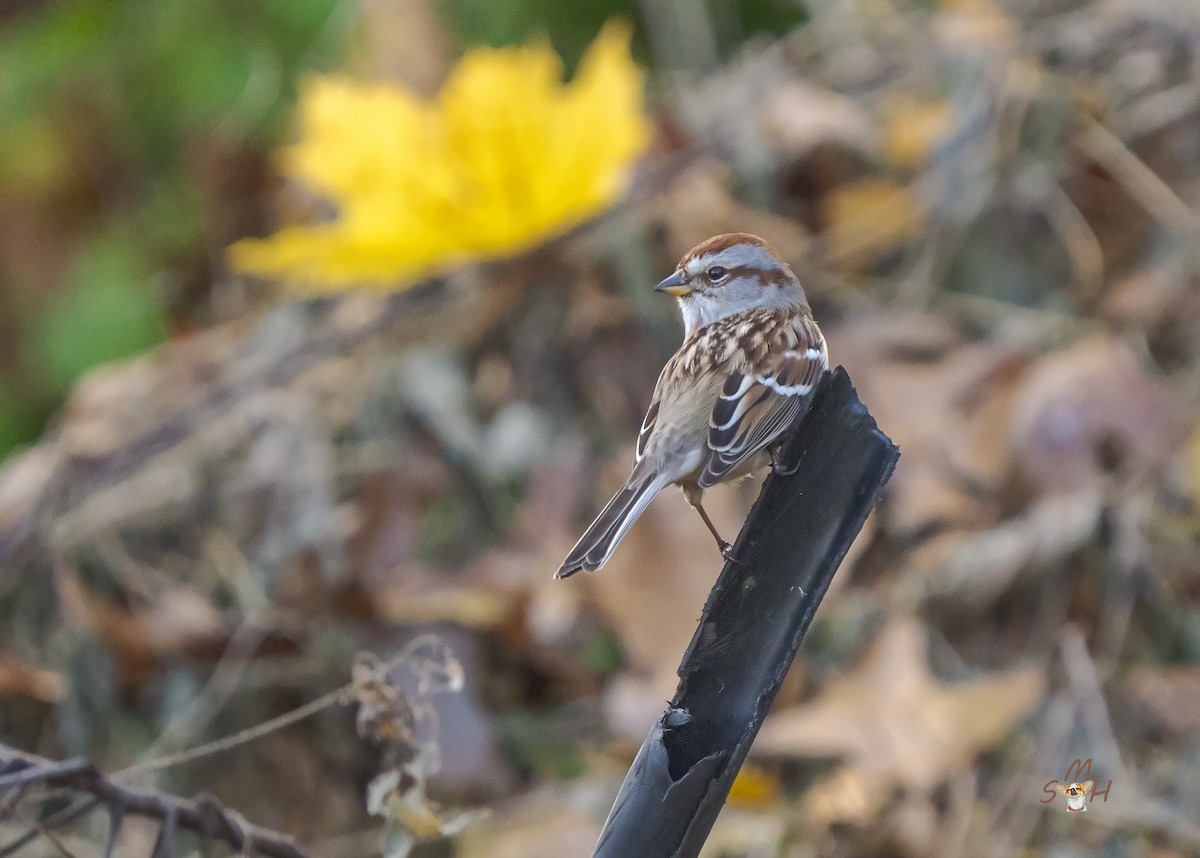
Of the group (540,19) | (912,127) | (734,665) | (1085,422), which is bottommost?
(1085,422)

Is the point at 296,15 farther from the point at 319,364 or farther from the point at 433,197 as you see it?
the point at 433,197

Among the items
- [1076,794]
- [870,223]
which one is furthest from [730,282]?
[870,223]

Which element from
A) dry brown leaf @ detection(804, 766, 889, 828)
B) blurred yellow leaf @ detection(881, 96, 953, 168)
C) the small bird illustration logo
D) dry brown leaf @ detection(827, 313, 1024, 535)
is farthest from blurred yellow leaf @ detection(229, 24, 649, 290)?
the small bird illustration logo

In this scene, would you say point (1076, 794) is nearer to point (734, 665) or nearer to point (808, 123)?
point (734, 665)

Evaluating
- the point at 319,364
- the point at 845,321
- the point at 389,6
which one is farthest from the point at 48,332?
the point at 845,321

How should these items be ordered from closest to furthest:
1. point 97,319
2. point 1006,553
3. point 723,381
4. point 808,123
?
point 723,381 → point 1006,553 → point 808,123 → point 97,319
